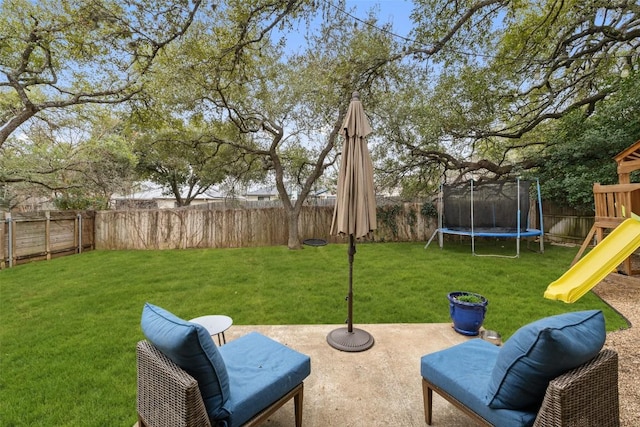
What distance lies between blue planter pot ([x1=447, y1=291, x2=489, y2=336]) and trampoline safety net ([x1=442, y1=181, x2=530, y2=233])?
632 cm

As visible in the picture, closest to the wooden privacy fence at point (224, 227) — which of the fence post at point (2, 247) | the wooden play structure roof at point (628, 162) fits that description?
the fence post at point (2, 247)

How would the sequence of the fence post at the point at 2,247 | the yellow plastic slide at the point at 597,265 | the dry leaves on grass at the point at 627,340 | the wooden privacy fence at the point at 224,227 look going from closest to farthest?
the dry leaves on grass at the point at 627,340 → the yellow plastic slide at the point at 597,265 → the fence post at the point at 2,247 → the wooden privacy fence at the point at 224,227

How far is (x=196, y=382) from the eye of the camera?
1.34 metres

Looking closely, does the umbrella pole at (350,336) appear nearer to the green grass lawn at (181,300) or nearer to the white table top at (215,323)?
the green grass lawn at (181,300)

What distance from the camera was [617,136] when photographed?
6.73 metres

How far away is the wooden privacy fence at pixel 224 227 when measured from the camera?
984 centimetres

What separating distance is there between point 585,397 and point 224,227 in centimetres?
990

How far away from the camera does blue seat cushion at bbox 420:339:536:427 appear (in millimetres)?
1456

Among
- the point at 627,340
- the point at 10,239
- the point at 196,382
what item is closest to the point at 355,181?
the point at 196,382

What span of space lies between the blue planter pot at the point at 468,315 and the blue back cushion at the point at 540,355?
1.59 metres

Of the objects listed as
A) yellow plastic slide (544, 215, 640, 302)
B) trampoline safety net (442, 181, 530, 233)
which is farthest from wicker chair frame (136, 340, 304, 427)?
trampoline safety net (442, 181, 530, 233)

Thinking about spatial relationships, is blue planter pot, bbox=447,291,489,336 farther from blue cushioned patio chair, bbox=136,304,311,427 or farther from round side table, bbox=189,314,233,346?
round side table, bbox=189,314,233,346

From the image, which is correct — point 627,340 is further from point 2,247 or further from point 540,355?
point 2,247

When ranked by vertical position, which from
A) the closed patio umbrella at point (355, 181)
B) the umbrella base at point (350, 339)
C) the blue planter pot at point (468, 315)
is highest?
the closed patio umbrella at point (355, 181)
